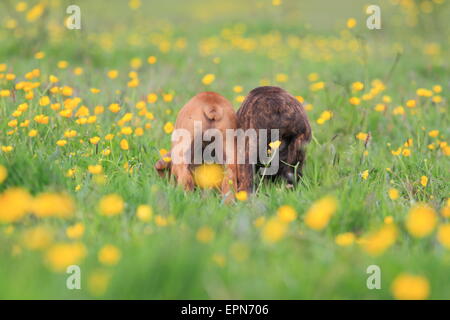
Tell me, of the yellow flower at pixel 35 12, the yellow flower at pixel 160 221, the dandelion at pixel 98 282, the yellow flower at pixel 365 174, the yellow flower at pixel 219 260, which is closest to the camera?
the dandelion at pixel 98 282

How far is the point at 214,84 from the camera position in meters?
5.96

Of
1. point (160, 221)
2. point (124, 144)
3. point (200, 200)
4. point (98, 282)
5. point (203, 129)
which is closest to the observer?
point (98, 282)

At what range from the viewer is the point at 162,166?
3.17m

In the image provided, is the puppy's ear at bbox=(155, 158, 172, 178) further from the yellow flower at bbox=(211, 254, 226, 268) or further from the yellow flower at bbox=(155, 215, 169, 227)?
the yellow flower at bbox=(211, 254, 226, 268)

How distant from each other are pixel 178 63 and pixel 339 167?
163 inches

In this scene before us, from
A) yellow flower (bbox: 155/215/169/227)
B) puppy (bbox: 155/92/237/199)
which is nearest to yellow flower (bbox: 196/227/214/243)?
yellow flower (bbox: 155/215/169/227)

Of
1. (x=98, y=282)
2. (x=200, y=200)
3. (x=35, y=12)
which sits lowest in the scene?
(x=98, y=282)

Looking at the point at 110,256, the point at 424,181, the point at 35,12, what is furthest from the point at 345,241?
the point at 35,12

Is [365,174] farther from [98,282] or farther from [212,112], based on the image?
[98,282]

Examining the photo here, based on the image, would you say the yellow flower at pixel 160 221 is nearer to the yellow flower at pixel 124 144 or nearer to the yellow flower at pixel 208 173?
the yellow flower at pixel 208 173

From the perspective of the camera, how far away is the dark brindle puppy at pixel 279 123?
117 inches

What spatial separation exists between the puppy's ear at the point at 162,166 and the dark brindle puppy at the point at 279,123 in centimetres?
49

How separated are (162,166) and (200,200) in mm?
527

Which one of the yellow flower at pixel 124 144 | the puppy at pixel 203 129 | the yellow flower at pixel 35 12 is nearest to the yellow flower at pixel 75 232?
the puppy at pixel 203 129
